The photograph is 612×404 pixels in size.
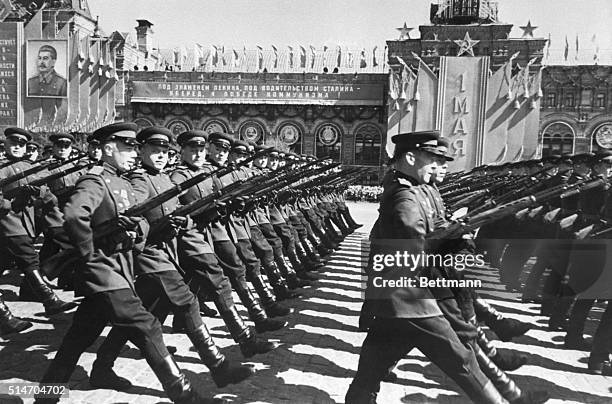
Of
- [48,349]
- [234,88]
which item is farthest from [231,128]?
[48,349]

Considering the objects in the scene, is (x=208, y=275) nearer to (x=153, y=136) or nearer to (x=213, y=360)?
(x=213, y=360)

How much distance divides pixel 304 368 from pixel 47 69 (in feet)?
87.9

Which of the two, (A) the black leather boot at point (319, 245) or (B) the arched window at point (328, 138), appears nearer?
(A) the black leather boot at point (319, 245)

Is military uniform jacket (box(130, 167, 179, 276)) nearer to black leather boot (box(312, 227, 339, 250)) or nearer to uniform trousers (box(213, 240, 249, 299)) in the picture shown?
uniform trousers (box(213, 240, 249, 299))

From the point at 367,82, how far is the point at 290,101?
430 centimetres

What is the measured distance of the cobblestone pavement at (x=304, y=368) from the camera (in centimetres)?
391

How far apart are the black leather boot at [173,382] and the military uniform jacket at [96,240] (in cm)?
52

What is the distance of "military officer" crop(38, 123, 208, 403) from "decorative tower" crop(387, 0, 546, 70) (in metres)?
27.3

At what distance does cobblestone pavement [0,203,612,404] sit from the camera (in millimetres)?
3906

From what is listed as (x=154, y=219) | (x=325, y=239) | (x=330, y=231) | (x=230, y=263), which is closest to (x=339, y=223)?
(x=330, y=231)

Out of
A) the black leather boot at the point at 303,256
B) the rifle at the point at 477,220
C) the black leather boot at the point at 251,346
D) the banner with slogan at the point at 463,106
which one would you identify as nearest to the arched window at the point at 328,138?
the banner with slogan at the point at 463,106

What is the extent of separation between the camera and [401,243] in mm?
3033

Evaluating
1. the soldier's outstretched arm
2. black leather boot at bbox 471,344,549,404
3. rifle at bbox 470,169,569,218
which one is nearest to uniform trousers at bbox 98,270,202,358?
the soldier's outstretched arm

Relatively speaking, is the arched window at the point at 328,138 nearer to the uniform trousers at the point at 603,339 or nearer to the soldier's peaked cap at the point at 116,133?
the uniform trousers at the point at 603,339
